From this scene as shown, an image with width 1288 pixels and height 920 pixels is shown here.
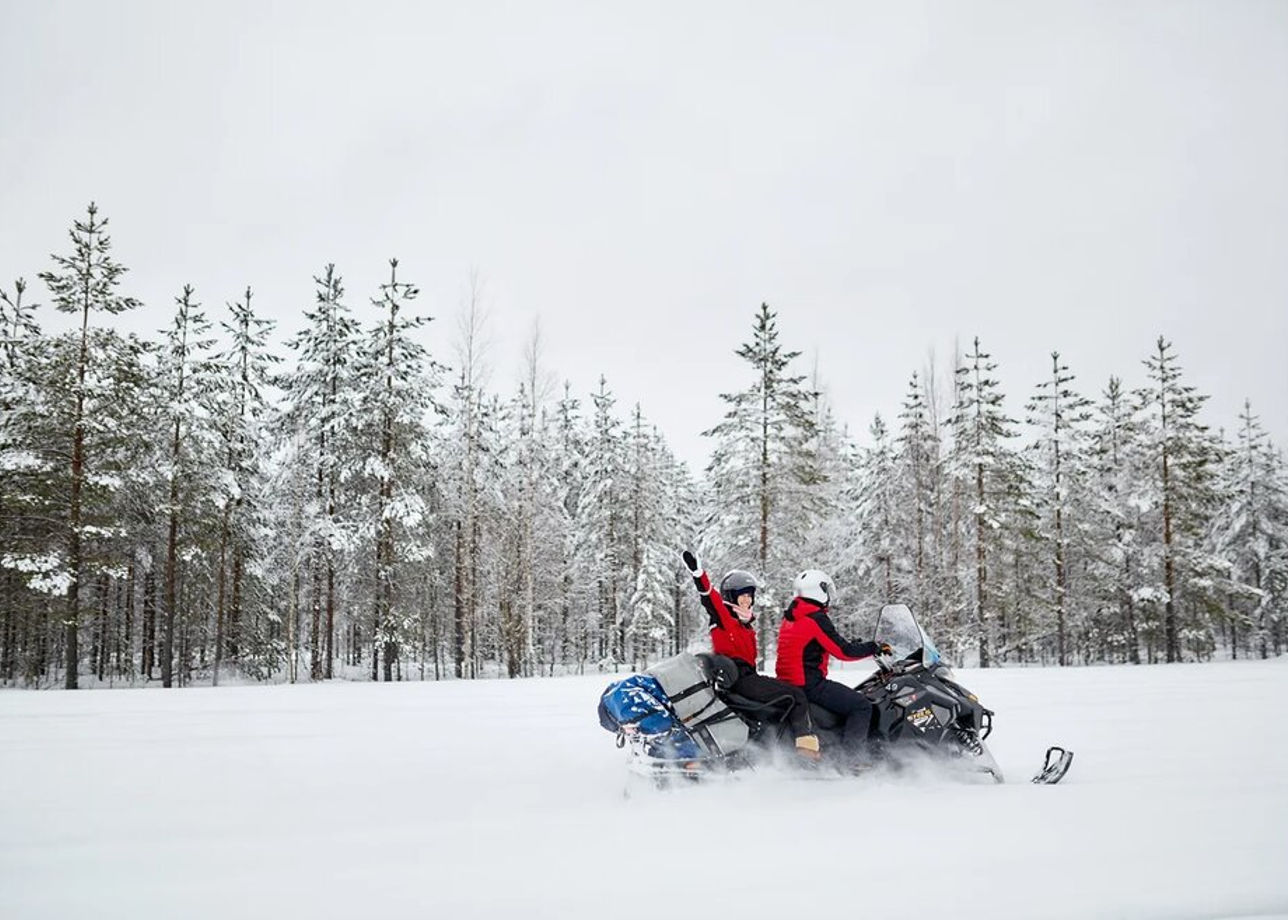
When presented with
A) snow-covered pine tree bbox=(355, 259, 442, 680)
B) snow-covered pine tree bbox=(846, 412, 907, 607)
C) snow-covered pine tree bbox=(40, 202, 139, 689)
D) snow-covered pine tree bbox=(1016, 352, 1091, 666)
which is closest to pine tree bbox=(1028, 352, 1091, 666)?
snow-covered pine tree bbox=(1016, 352, 1091, 666)

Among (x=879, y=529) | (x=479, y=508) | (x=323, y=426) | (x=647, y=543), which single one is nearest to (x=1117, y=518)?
(x=879, y=529)

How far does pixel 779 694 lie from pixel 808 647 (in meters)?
0.48

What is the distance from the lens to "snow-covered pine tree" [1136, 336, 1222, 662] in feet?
105

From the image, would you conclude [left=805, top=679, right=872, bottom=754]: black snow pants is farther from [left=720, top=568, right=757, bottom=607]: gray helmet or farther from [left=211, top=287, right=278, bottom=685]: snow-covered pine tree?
[left=211, top=287, right=278, bottom=685]: snow-covered pine tree

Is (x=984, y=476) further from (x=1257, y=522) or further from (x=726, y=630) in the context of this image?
(x=726, y=630)

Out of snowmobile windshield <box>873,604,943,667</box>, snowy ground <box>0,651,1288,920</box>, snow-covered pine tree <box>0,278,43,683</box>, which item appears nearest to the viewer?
snowy ground <box>0,651,1288,920</box>

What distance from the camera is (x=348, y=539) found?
24000mm

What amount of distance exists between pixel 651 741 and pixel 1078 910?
3.00 metres

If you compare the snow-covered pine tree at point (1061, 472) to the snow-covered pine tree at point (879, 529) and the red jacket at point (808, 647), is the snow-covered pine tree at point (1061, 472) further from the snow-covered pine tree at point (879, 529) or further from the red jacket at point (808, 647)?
the red jacket at point (808, 647)

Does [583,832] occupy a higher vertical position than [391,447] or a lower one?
lower

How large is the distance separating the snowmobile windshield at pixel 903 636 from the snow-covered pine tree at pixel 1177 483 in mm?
30893

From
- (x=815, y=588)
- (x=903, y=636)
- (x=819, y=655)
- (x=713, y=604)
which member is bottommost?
(x=819, y=655)

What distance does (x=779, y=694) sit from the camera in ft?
20.3

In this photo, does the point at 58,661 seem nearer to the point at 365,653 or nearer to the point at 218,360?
the point at 218,360
